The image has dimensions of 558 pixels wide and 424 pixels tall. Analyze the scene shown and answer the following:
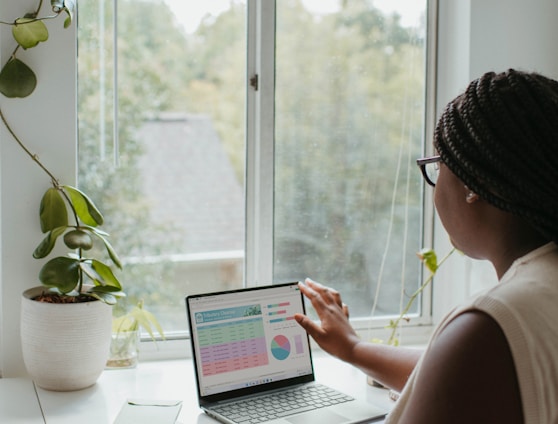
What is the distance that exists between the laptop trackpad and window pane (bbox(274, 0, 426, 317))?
64 cm

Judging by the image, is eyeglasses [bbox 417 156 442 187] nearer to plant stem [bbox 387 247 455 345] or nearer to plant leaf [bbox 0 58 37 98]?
plant stem [bbox 387 247 455 345]

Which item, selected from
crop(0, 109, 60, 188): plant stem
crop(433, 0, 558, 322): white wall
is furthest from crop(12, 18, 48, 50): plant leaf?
crop(433, 0, 558, 322): white wall

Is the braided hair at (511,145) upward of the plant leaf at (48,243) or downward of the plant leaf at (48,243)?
upward

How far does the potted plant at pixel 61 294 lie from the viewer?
1683mm

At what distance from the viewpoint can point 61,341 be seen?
169 centimetres

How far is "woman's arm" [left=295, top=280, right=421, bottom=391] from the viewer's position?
1.49 meters

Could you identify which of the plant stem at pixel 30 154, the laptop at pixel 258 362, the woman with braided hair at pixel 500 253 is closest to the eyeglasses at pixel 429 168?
the woman with braided hair at pixel 500 253

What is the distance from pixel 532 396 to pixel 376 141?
1.39 metres

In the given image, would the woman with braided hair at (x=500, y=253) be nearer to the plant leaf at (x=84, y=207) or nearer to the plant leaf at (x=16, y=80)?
the plant leaf at (x=84, y=207)

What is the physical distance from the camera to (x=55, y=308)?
1679 millimetres

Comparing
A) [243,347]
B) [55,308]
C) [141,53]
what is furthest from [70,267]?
[141,53]

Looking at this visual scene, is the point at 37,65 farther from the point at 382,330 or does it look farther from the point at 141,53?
the point at 382,330

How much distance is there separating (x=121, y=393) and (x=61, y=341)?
0.18m

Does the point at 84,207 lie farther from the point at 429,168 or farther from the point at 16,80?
the point at 429,168
